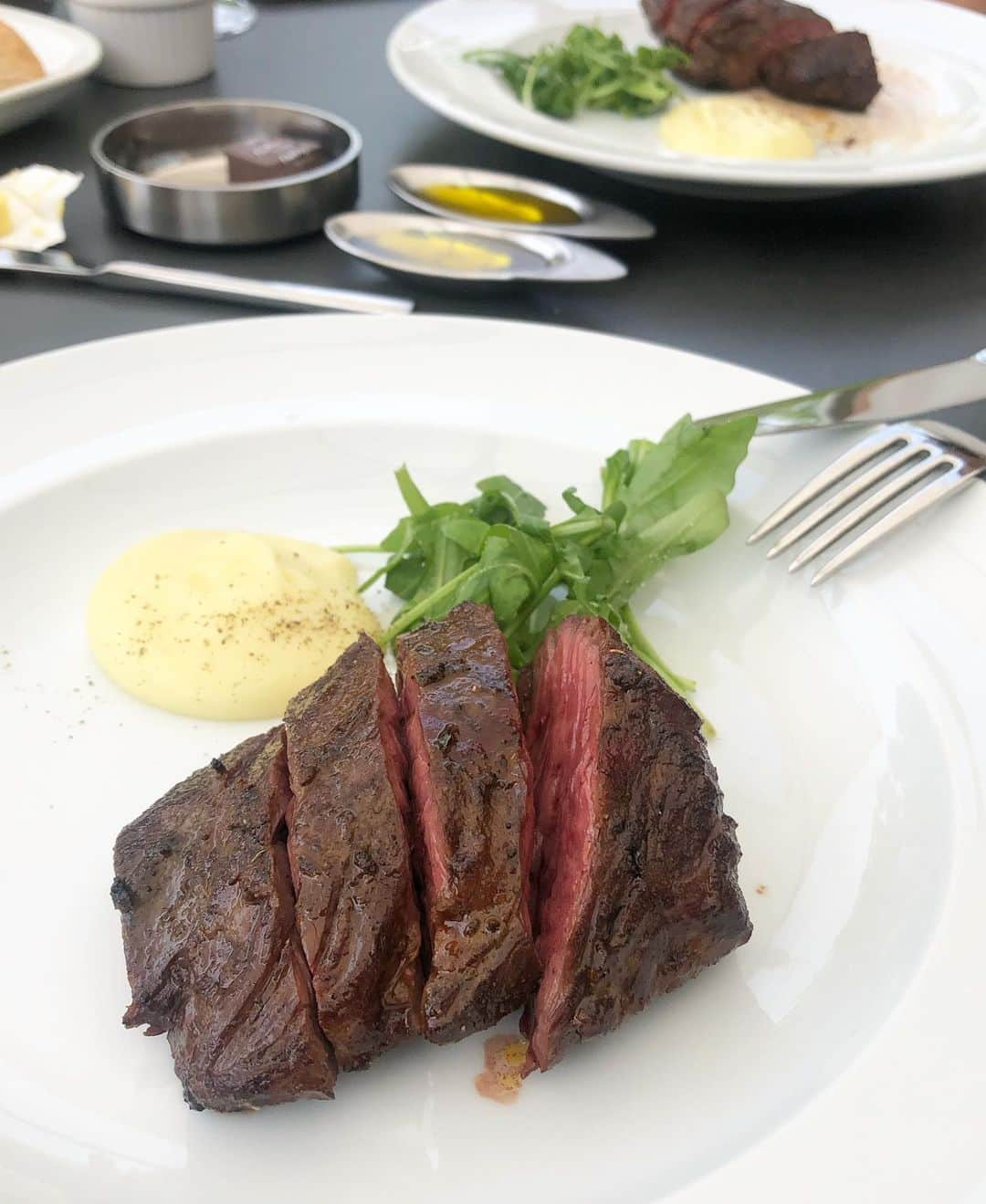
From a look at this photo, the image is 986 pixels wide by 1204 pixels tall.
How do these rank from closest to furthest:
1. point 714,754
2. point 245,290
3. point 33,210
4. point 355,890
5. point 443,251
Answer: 1. point 355,890
2. point 714,754
3. point 245,290
4. point 443,251
5. point 33,210

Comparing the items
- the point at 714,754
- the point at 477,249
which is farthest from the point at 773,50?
the point at 714,754

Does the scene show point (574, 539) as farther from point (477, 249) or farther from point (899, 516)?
point (477, 249)

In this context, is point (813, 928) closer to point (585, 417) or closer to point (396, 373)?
point (585, 417)

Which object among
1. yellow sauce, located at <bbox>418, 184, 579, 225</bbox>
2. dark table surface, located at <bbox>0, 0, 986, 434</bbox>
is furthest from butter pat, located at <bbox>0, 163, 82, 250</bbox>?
yellow sauce, located at <bbox>418, 184, 579, 225</bbox>

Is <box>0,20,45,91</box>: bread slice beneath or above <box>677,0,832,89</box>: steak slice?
beneath

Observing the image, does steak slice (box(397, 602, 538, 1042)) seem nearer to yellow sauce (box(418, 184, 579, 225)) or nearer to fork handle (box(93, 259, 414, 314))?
fork handle (box(93, 259, 414, 314))

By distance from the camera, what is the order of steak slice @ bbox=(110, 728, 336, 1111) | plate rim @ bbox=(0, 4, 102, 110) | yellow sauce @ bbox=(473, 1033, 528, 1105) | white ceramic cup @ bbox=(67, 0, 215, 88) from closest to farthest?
steak slice @ bbox=(110, 728, 336, 1111)
yellow sauce @ bbox=(473, 1033, 528, 1105)
plate rim @ bbox=(0, 4, 102, 110)
white ceramic cup @ bbox=(67, 0, 215, 88)

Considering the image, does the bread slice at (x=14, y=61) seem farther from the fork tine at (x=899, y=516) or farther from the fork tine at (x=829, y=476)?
the fork tine at (x=899, y=516)
